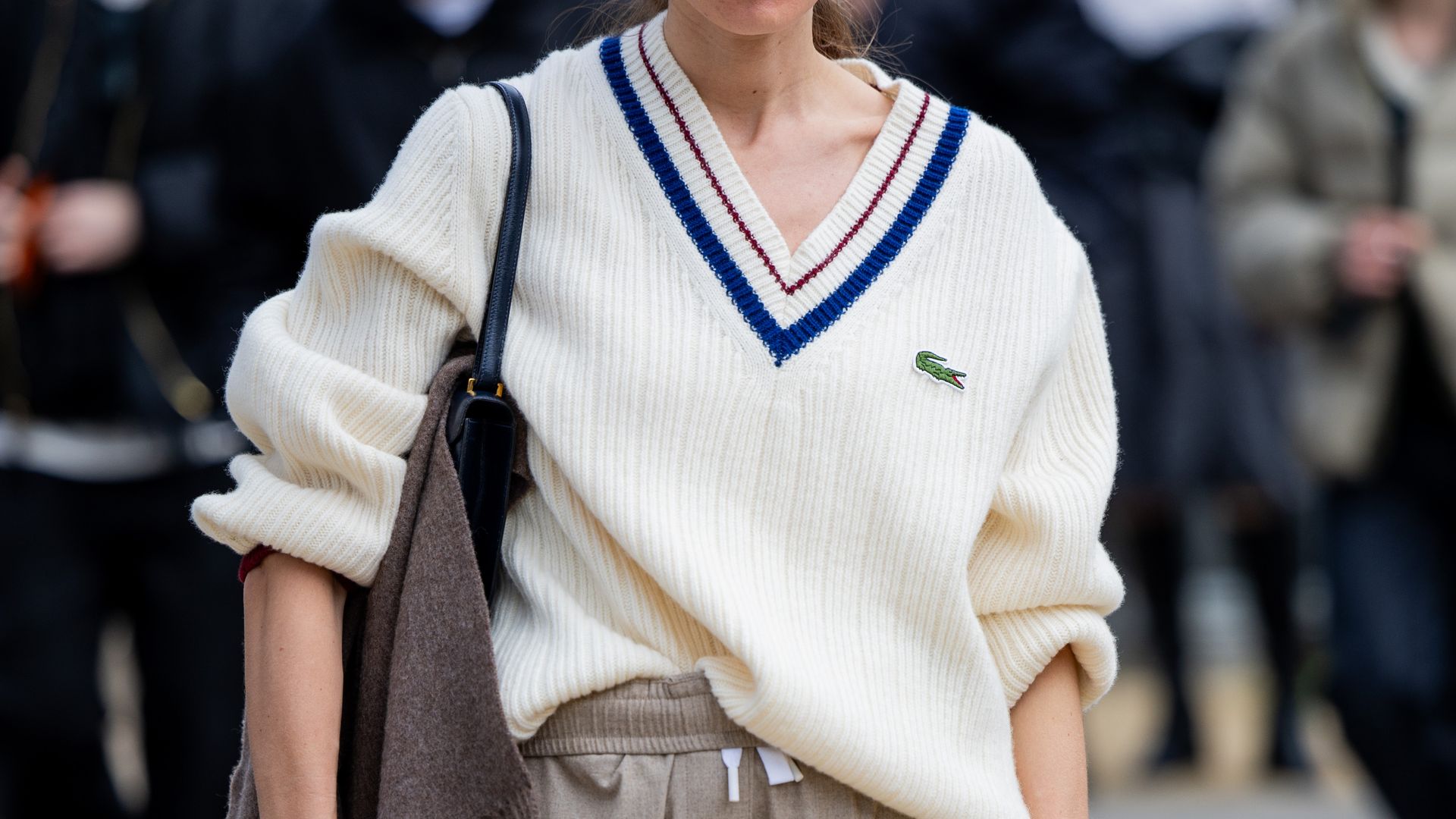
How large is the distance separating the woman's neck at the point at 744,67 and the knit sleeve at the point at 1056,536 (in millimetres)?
388

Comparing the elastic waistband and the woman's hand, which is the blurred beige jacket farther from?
the elastic waistband

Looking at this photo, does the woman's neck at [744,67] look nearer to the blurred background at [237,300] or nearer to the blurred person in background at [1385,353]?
the blurred background at [237,300]

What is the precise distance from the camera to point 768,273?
92.3 inches

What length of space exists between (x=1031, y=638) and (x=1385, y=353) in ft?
9.30

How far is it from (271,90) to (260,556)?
2.94 metres

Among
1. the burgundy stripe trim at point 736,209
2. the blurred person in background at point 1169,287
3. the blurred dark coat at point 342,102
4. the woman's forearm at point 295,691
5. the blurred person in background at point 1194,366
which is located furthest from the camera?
the blurred person in background at point 1194,366

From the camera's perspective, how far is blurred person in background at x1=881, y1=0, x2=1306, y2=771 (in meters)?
6.33

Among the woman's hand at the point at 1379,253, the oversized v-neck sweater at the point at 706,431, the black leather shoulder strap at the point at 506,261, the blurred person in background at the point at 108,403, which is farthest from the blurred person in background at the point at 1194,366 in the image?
the black leather shoulder strap at the point at 506,261

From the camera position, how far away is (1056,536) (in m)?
2.40

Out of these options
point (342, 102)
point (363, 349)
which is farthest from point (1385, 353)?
point (363, 349)

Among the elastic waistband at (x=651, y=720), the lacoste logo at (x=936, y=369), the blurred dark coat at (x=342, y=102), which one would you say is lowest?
the elastic waistband at (x=651, y=720)

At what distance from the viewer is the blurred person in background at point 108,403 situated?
500 centimetres

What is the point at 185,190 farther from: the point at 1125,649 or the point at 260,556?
the point at 1125,649

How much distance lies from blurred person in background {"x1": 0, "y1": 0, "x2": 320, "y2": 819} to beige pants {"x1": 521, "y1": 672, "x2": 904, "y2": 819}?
2.88 m
